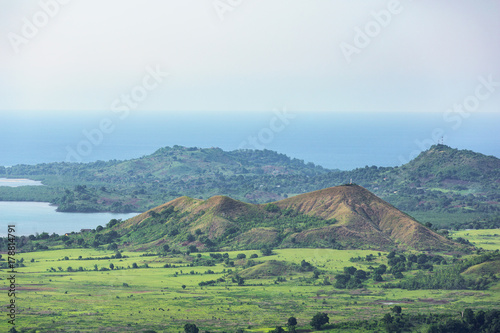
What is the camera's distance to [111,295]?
82188 mm

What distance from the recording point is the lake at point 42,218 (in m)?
138

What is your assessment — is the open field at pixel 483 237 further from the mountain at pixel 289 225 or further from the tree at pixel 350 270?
the tree at pixel 350 270

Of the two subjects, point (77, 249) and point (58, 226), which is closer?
point (77, 249)

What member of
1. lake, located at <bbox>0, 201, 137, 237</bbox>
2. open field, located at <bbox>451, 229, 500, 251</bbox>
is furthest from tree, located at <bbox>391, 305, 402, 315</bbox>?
lake, located at <bbox>0, 201, 137, 237</bbox>

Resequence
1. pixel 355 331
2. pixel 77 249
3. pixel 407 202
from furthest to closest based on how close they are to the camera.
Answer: pixel 407 202, pixel 77 249, pixel 355 331

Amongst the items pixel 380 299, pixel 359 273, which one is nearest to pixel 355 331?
pixel 380 299

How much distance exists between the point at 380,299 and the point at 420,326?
11.5 metres

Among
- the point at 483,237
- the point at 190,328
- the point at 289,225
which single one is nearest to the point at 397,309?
the point at 190,328

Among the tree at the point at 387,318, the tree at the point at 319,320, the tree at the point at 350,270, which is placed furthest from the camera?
the tree at the point at 350,270

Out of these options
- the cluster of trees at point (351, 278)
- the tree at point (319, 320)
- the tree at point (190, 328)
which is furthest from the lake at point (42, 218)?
the tree at point (319, 320)

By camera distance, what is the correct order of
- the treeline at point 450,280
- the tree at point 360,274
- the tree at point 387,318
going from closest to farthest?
1. the tree at point 387,318
2. the treeline at point 450,280
3. the tree at point 360,274

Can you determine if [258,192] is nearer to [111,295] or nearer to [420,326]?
[111,295]

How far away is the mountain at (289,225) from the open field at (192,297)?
5.03 metres

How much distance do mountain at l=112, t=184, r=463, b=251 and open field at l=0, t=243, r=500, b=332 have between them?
5028 millimetres
